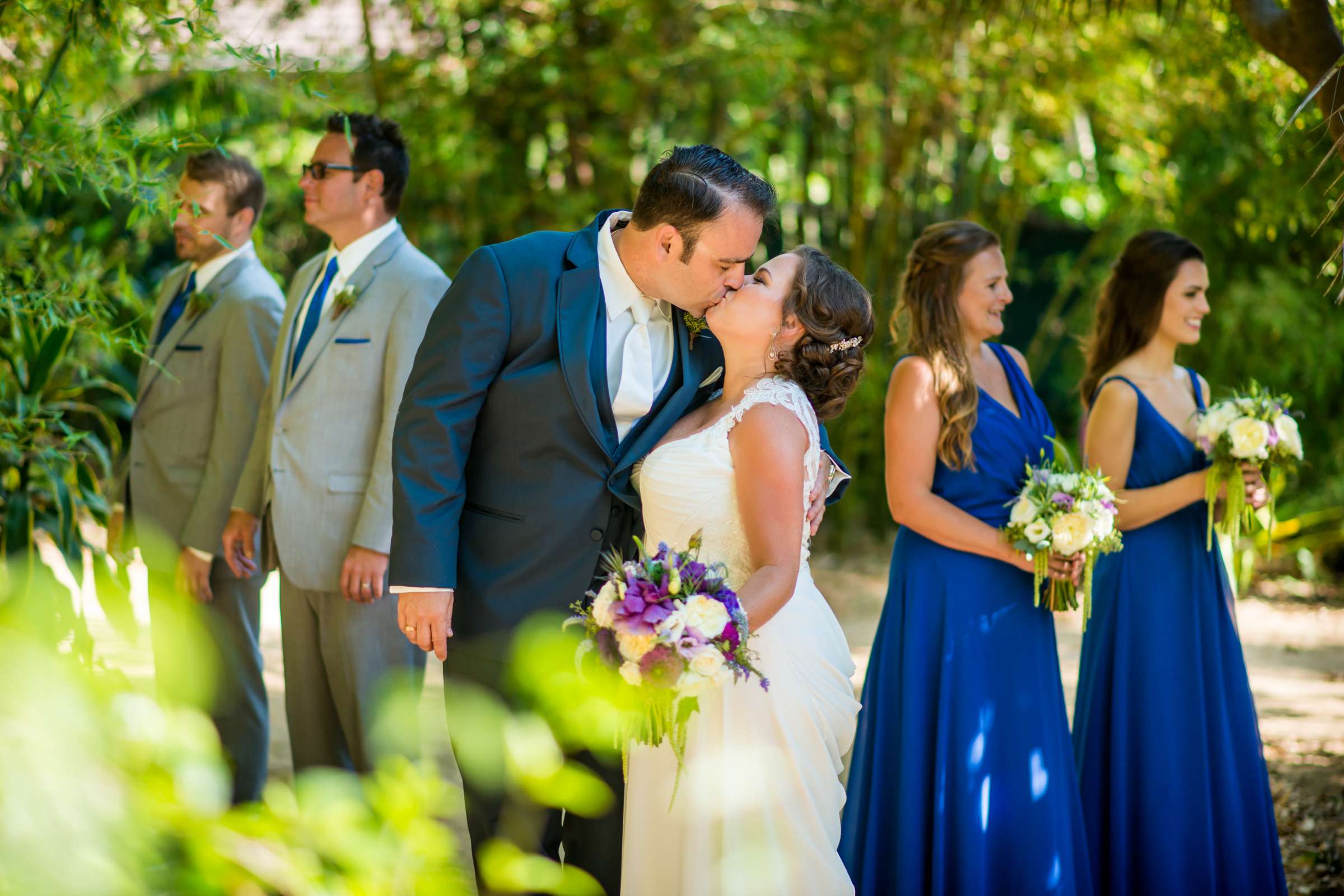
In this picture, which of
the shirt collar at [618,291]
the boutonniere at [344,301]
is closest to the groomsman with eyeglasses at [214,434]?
the boutonniere at [344,301]

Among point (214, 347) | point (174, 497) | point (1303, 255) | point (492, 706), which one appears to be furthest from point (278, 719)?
point (1303, 255)

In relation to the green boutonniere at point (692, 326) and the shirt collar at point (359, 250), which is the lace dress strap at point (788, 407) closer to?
the green boutonniere at point (692, 326)

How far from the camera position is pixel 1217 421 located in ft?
10.5

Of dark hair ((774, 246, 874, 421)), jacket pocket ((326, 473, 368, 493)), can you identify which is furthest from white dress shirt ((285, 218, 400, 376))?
dark hair ((774, 246, 874, 421))

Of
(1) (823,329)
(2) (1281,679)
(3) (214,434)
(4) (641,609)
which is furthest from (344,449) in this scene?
(2) (1281,679)

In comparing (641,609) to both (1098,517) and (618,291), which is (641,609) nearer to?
(618,291)

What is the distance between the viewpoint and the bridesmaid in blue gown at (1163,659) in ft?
10.2

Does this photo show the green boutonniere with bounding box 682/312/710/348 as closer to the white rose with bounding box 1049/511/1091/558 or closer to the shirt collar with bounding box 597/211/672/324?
the shirt collar with bounding box 597/211/672/324

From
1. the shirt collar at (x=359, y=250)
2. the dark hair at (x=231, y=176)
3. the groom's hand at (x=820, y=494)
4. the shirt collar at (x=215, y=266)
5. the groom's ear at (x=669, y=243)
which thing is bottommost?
the groom's hand at (x=820, y=494)

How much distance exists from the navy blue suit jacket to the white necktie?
3cm

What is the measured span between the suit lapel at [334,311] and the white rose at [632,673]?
161 cm

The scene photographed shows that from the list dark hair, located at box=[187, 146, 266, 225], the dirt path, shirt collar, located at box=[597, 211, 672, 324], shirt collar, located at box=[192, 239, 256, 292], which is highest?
dark hair, located at box=[187, 146, 266, 225]

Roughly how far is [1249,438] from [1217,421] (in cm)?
11

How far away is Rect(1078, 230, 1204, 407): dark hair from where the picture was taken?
11.2ft
